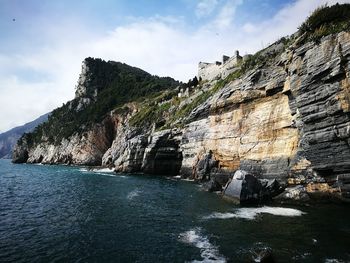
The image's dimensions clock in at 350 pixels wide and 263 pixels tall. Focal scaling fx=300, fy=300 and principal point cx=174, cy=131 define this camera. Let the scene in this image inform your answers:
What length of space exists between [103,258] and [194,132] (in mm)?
50232

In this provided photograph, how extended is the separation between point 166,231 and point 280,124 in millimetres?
26096

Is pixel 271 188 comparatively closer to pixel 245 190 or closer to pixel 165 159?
pixel 245 190

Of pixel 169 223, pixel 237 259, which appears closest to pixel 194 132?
pixel 169 223

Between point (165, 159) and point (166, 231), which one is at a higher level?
point (165, 159)

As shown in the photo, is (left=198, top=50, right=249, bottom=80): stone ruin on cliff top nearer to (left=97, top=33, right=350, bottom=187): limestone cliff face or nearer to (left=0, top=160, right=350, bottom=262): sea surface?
(left=97, top=33, right=350, bottom=187): limestone cliff face

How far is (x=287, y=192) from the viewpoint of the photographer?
125 feet

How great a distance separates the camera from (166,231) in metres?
26.5

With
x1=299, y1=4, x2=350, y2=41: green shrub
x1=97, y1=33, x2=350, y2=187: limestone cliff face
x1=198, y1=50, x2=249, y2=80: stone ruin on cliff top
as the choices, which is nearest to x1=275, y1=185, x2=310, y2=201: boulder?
x1=97, y1=33, x2=350, y2=187: limestone cliff face

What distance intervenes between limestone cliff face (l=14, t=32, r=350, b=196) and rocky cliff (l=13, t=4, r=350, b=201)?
0.11m

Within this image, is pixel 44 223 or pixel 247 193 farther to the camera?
pixel 247 193

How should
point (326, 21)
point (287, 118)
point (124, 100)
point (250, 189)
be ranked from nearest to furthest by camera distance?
point (250, 189) → point (326, 21) → point (287, 118) → point (124, 100)

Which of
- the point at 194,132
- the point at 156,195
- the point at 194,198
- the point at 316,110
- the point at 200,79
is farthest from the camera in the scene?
the point at 200,79

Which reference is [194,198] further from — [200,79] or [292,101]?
[200,79]

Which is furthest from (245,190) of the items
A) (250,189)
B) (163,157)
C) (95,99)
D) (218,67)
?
(95,99)
